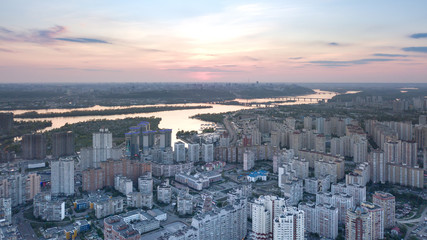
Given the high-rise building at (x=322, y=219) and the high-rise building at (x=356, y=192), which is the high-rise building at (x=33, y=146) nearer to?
the high-rise building at (x=322, y=219)

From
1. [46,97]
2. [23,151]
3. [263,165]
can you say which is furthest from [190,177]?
[46,97]

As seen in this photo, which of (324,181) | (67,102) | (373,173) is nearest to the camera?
(324,181)

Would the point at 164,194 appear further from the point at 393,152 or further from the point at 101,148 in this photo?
the point at 393,152

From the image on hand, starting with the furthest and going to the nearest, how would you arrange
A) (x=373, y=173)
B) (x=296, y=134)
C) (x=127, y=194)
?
(x=296, y=134) < (x=373, y=173) < (x=127, y=194)

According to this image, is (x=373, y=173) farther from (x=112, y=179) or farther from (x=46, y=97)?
(x=46, y=97)

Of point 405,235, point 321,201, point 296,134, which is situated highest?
point 296,134

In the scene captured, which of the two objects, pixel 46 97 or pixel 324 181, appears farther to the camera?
pixel 46 97

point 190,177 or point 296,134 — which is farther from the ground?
point 296,134
